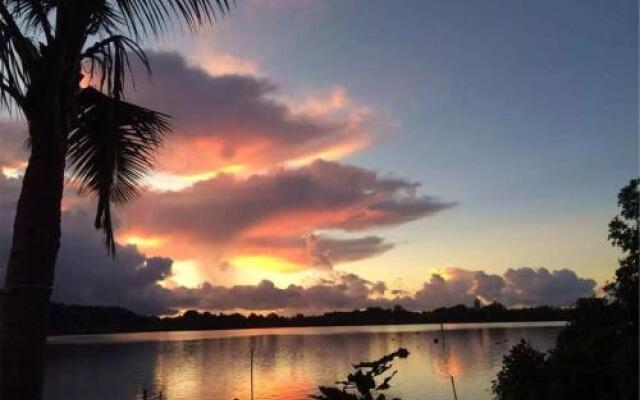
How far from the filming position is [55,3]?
4457 millimetres

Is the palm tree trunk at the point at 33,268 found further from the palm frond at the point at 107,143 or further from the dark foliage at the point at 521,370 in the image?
the dark foliage at the point at 521,370

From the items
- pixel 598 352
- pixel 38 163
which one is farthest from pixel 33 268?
pixel 598 352

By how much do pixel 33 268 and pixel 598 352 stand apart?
5.86 m

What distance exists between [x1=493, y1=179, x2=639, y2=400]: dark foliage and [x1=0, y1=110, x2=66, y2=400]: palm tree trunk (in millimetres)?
5029

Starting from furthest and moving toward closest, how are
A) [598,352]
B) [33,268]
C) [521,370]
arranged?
[521,370]
[598,352]
[33,268]

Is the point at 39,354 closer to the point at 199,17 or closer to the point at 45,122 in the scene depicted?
the point at 45,122

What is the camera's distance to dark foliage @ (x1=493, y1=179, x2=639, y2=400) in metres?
6.36

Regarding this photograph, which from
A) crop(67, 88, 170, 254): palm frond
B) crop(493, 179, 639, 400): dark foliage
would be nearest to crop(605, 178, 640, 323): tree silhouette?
crop(493, 179, 639, 400): dark foliage

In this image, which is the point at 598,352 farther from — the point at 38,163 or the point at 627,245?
the point at 38,163

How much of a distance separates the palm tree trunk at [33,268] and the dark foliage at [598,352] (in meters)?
5.03

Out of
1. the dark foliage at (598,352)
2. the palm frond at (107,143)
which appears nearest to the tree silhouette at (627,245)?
the dark foliage at (598,352)

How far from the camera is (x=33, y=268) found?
12.7ft

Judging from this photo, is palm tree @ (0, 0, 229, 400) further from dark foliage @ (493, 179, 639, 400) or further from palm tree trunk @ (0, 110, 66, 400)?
dark foliage @ (493, 179, 639, 400)

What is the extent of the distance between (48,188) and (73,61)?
2.91ft
